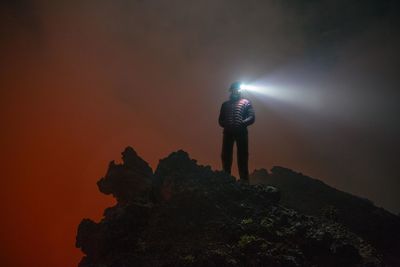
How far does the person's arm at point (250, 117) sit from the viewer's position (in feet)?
45.6

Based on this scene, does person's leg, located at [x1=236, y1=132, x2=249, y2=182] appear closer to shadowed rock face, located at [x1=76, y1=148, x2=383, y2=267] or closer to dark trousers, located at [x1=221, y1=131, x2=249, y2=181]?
dark trousers, located at [x1=221, y1=131, x2=249, y2=181]

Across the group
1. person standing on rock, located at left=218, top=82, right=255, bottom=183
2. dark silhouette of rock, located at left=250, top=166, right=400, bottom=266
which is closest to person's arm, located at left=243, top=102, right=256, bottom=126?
person standing on rock, located at left=218, top=82, right=255, bottom=183

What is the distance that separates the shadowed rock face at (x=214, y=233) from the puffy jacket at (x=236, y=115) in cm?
264

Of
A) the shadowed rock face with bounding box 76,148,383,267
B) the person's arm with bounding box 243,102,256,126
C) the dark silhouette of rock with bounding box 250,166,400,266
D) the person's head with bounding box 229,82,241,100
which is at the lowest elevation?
the shadowed rock face with bounding box 76,148,383,267

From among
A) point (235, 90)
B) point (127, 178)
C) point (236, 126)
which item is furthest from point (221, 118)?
point (127, 178)

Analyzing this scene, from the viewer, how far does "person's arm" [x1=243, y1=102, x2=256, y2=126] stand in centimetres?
1391

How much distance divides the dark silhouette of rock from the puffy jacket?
4.35 m

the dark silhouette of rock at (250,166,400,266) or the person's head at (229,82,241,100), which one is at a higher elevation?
the person's head at (229,82,241,100)

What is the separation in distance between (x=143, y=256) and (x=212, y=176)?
15.5ft

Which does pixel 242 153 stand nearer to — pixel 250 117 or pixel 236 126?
pixel 236 126

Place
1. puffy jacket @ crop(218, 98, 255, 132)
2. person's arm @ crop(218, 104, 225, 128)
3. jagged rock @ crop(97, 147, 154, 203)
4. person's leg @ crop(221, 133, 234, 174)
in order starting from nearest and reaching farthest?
1. puffy jacket @ crop(218, 98, 255, 132)
2. jagged rock @ crop(97, 147, 154, 203)
3. person's leg @ crop(221, 133, 234, 174)
4. person's arm @ crop(218, 104, 225, 128)

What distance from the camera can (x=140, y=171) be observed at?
14.8 meters

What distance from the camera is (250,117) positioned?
46.2 ft

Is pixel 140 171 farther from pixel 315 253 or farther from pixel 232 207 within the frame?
pixel 315 253
